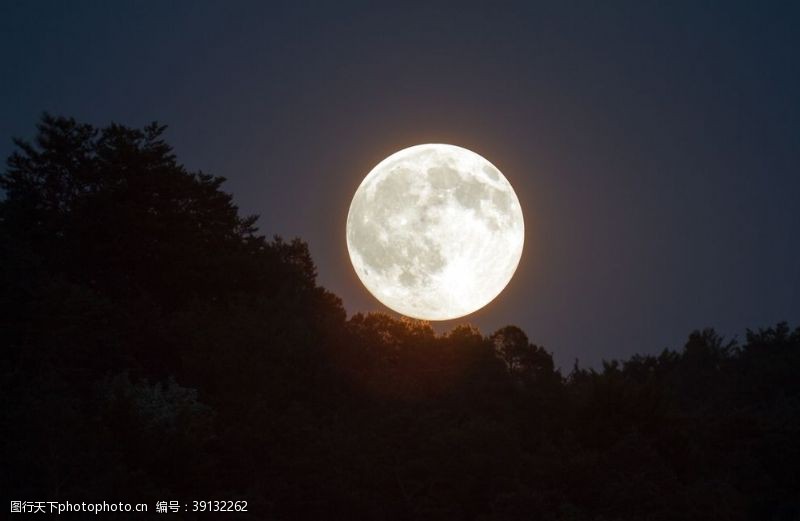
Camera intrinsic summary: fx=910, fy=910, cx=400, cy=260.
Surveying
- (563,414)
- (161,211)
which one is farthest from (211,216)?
(563,414)

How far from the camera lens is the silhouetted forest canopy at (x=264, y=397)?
26359 millimetres

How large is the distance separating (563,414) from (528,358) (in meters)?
8.18

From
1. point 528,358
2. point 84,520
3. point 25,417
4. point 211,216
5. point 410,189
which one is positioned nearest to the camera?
point 84,520

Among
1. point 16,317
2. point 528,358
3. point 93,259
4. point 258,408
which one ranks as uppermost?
point 93,259

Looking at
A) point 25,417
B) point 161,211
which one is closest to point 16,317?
point 25,417

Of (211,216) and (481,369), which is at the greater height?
(211,216)

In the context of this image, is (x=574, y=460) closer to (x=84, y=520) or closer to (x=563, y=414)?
(x=563, y=414)

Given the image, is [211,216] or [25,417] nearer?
[25,417]

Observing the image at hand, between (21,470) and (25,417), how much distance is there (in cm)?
187

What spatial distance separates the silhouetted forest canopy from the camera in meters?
26.4

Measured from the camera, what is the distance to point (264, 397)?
34000 mm

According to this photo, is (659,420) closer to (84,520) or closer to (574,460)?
(574,460)

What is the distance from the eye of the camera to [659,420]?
4059 centimetres

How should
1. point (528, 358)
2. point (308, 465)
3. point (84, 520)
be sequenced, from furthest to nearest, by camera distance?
1. point (528, 358)
2. point (308, 465)
3. point (84, 520)
